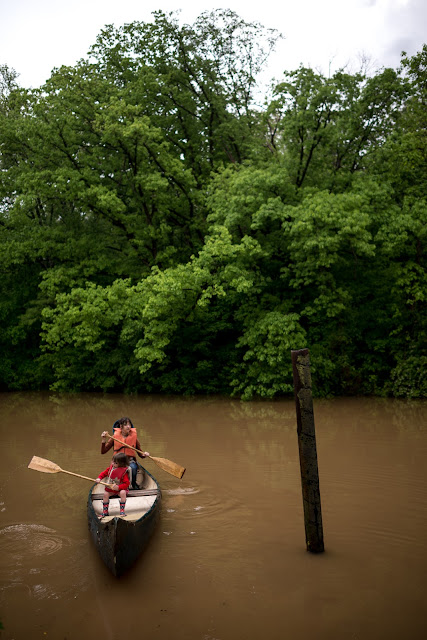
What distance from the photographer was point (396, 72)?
20250mm

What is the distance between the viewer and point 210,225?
67.0 ft

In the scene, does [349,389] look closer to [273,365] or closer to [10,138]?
[273,365]

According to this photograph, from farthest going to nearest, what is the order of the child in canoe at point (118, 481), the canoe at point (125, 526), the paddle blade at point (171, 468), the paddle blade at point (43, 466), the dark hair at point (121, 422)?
the dark hair at point (121, 422)
the paddle blade at point (171, 468)
the paddle blade at point (43, 466)
the child in canoe at point (118, 481)
the canoe at point (125, 526)

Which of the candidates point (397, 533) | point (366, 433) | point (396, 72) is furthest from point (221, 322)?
point (397, 533)

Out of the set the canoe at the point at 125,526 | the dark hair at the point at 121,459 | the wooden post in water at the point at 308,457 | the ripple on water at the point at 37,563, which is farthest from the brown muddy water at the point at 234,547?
the dark hair at the point at 121,459

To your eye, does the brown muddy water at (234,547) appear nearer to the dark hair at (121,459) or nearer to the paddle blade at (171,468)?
the paddle blade at (171,468)

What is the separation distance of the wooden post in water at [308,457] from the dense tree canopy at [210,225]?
1071cm

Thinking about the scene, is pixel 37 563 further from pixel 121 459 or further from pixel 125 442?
pixel 125 442

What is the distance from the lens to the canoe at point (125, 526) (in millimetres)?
6781

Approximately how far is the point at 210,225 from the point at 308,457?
1427 cm

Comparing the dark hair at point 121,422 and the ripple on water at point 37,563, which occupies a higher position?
the dark hair at point 121,422

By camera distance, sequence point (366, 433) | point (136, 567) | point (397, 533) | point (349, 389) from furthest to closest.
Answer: point (349, 389), point (366, 433), point (397, 533), point (136, 567)

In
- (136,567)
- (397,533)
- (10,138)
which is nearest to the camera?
(136,567)

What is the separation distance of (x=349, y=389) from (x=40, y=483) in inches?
483
